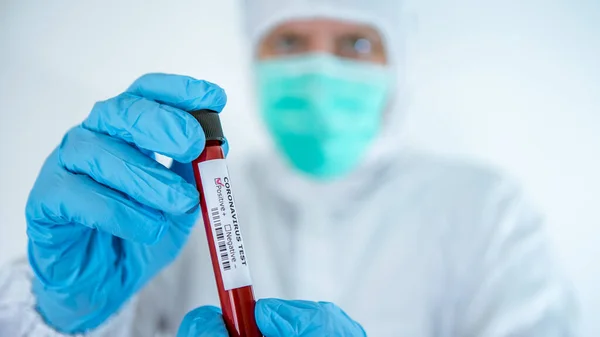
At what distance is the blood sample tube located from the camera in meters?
0.56

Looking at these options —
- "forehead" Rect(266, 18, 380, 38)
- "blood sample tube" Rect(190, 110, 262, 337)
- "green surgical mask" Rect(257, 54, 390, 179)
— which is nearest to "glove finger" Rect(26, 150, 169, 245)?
"blood sample tube" Rect(190, 110, 262, 337)

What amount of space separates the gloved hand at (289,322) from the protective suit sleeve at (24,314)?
23 cm

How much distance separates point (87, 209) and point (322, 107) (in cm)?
60

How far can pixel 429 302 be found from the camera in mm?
1018

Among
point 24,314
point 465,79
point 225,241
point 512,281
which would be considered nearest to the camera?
point 225,241

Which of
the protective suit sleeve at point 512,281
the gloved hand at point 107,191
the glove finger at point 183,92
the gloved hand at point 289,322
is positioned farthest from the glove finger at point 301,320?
the protective suit sleeve at point 512,281

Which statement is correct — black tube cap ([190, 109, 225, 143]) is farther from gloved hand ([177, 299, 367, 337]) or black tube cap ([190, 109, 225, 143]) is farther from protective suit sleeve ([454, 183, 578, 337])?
protective suit sleeve ([454, 183, 578, 337])

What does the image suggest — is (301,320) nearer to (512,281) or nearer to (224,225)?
(224,225)

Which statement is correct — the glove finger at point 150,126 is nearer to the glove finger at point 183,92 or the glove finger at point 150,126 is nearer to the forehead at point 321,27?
the glove finger at point 183,92

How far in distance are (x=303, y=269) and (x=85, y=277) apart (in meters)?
0.49

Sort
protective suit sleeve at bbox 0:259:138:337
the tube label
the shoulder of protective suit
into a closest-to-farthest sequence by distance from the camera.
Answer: the tube label → protective suit sleeve at bbox 0:259:138:337 → the shoulder of protective suit

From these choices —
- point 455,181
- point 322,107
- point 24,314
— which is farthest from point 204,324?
point 455,181

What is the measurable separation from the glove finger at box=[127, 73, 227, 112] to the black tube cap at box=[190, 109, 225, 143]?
13 millimetres

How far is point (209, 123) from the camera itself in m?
0.60
